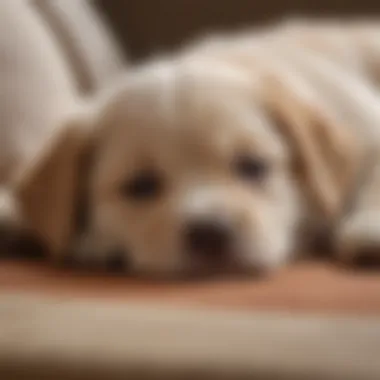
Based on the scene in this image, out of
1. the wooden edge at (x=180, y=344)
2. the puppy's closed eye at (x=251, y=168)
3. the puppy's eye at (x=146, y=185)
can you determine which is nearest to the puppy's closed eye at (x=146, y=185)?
the puppy's eye at (x=146, y=185)

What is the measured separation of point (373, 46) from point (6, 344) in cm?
116

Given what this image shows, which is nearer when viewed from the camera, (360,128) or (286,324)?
(286,324)

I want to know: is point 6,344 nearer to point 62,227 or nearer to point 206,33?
point 62,227

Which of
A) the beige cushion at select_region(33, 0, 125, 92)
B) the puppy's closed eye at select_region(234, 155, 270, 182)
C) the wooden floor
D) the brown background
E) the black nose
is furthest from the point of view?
the brown background

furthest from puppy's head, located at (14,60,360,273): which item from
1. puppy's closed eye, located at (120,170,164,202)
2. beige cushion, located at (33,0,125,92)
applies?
beige cushion, located at (33,0,125,92)

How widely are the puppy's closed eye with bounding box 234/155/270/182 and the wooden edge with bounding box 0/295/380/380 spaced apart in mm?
468

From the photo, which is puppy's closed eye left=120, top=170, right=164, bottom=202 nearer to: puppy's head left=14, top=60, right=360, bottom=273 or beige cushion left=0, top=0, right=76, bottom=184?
puppy's head left=14, top=60, right=360, bottom=273

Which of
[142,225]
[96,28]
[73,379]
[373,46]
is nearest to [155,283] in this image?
[142,225]

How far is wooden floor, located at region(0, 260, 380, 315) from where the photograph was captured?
1013 mm

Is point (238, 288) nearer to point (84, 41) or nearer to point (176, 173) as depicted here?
point (176, 173)

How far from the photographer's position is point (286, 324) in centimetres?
83

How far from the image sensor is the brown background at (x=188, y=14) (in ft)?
6.82

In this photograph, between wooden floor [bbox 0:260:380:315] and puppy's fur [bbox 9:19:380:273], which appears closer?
wooden floor [bbox 0:260:380:315]

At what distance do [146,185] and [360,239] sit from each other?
0.99 feet
